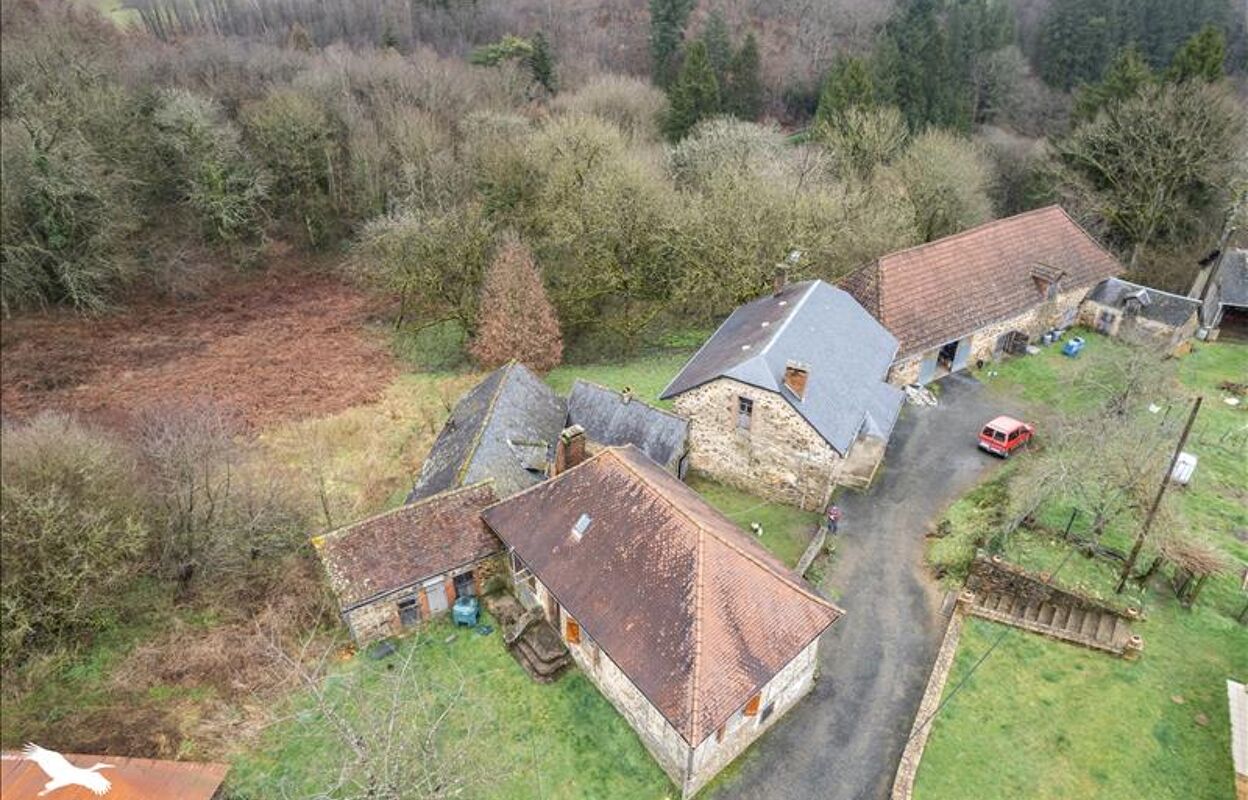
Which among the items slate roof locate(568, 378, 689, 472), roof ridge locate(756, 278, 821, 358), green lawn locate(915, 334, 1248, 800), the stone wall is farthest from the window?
the stone wall

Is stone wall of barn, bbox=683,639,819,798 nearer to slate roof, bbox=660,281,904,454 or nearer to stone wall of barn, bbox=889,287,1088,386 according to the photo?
slate roof, bbox=660,281,904,454

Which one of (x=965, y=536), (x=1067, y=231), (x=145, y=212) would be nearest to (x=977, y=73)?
(x=1067, y=231)

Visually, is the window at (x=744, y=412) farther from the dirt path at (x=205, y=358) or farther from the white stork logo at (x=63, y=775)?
the white stork logo at (x=63, y=775)

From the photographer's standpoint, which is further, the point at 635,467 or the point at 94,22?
the point at 94,22

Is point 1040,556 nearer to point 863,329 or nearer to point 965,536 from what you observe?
point 965,536

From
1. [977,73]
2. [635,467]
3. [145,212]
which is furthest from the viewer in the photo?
[977,73]

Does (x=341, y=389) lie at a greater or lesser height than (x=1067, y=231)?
lesser
